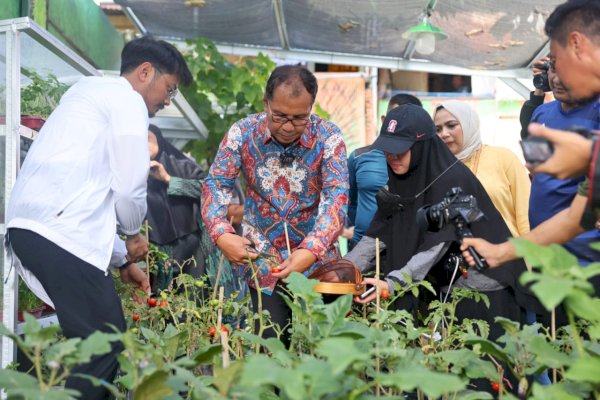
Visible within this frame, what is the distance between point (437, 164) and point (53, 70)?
1.72 metres

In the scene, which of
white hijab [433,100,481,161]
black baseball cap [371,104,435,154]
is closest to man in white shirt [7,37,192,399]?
black baseball cap [371,104,435,154]

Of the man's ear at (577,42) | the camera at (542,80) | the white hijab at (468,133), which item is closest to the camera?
the man's ear at (577,42)

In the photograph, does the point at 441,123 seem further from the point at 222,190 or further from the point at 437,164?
the point at 222,190

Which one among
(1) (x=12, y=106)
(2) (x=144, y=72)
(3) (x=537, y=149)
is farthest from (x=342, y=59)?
(3) (x=537, y=149)

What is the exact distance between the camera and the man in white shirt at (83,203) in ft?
8.68

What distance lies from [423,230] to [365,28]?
337 centimetres

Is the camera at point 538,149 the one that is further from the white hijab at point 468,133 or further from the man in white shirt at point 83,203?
the white hijab at point 468,133

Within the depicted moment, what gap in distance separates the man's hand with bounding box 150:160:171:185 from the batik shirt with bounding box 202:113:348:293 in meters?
1.99

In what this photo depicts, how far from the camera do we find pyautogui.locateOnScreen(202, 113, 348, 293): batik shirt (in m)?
3.22

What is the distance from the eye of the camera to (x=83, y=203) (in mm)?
2686

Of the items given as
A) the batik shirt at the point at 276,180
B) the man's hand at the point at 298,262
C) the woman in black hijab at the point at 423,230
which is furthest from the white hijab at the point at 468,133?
the man's hand at the point at 298,262

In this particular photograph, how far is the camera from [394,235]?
354 cm

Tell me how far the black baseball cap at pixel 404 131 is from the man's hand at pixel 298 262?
2.23ft

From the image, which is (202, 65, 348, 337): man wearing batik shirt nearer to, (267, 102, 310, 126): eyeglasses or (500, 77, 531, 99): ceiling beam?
(267, 102, 310, 126): eyeglasses
